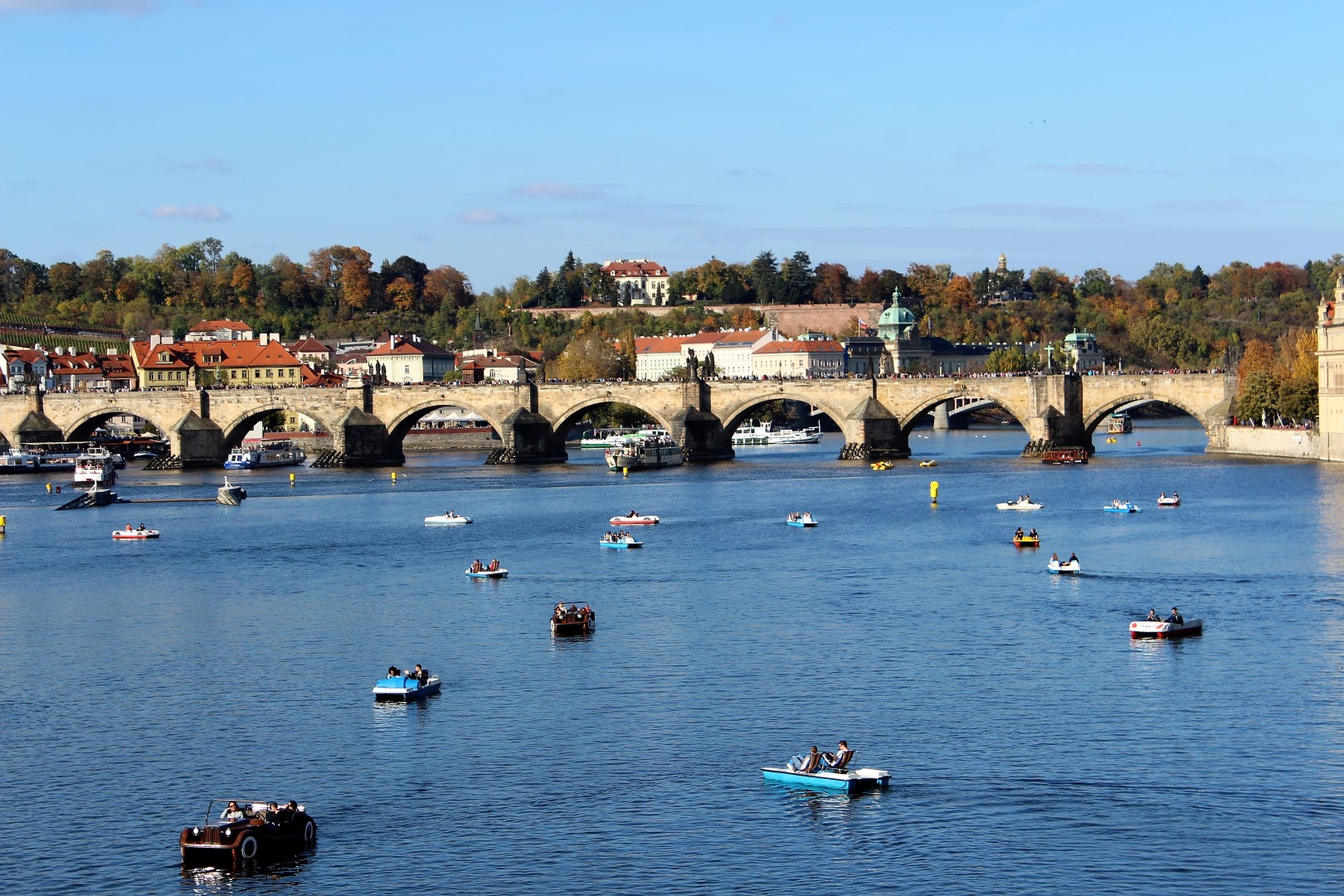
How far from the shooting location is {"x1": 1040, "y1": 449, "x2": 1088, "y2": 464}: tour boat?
106 m


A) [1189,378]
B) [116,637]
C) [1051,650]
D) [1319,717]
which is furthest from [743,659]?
[1189,378]

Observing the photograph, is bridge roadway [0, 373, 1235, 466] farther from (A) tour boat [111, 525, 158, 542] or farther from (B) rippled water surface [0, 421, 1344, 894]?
(A) tour boat [111, 525, 158, 542]

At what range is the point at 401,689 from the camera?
3881 cm

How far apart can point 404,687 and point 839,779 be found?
37.9 ft

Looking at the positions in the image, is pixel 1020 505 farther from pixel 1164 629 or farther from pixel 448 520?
pixel 1164 629

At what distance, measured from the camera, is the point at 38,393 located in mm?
129875

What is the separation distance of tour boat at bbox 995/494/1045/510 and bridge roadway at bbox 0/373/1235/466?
29.5 meters

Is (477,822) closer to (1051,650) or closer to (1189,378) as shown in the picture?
(1051,650)

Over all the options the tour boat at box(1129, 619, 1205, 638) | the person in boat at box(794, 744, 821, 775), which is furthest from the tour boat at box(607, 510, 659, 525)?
the person in boat at box(794, 744, 821, 775)

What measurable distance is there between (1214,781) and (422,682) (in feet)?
55.4

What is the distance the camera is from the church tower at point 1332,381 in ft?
312

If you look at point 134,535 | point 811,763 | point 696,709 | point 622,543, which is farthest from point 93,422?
point 811,763

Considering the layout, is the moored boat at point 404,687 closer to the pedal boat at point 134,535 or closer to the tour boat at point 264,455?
the pedal boat at point 134,535

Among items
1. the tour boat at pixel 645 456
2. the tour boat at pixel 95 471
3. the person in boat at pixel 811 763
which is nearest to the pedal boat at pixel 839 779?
the person in boat at pixel 811 763
